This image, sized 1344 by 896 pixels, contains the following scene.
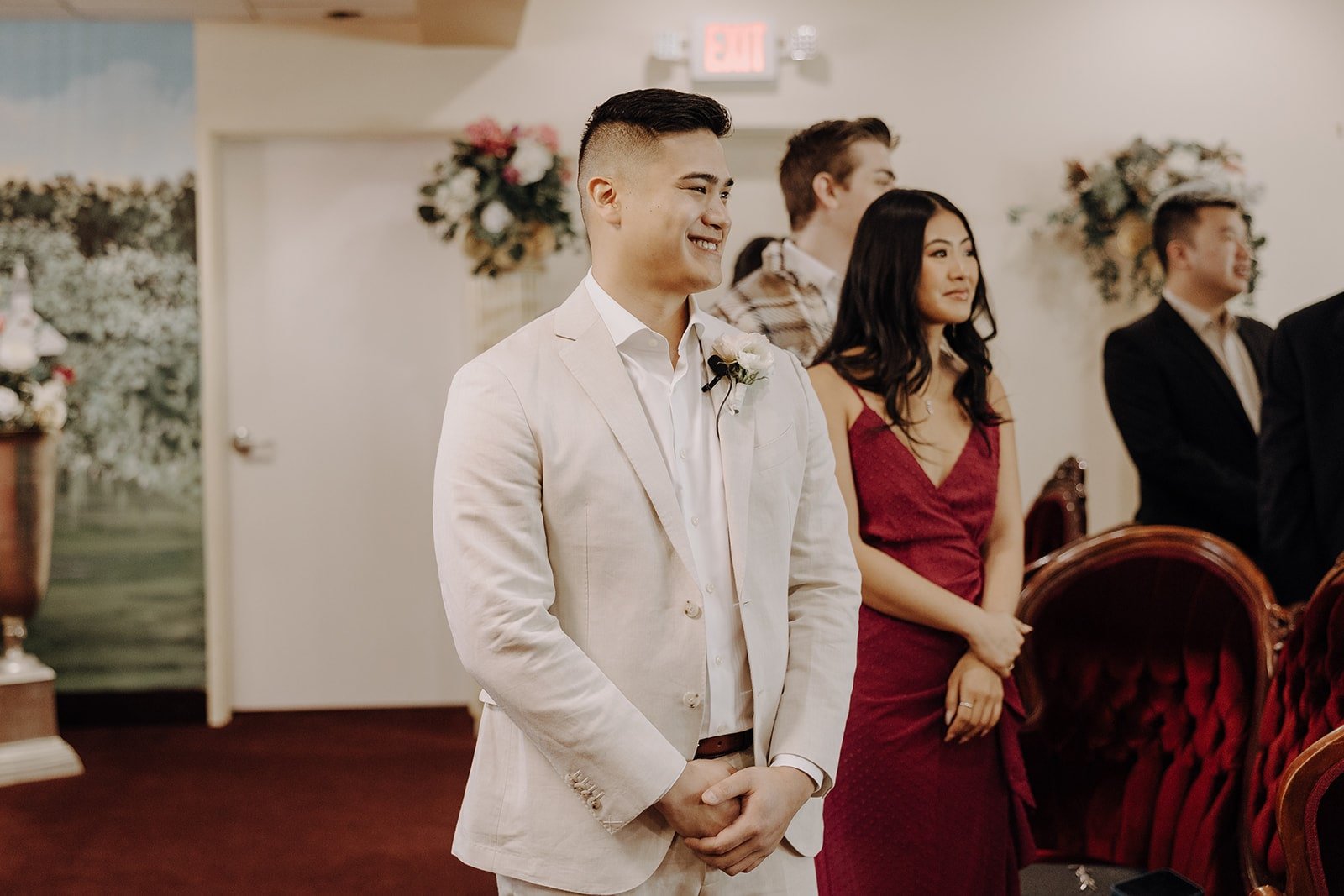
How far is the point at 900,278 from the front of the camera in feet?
6.95

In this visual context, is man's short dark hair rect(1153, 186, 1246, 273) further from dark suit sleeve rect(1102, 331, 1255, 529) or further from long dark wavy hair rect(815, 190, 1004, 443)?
long dark wavy hair rect(815, 190, 1004, 443)

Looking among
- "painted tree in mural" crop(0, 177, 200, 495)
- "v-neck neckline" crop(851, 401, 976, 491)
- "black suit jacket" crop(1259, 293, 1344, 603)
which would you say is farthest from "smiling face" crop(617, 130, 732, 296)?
"painted tree in mural" crop(0, 177, 200, 495)

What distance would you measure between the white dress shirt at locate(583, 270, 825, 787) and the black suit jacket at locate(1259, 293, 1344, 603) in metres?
1.44

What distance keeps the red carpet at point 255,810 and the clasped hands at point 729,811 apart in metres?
2.10

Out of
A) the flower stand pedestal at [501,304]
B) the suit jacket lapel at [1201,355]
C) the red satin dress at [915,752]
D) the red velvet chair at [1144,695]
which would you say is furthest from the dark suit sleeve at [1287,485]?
the flower stand pedestal at [501,304]

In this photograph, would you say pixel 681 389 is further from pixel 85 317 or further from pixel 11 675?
pixel 85 317

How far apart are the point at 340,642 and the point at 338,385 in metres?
1.12

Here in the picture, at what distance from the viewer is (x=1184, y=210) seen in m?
4.04

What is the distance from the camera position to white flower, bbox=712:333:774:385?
1492 millimetres

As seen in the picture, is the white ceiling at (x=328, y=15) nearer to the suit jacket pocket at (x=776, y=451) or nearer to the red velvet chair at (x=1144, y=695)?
the red velvet chair at (x=1144, y=695)

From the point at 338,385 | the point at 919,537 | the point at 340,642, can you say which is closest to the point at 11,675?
the point at 340,642

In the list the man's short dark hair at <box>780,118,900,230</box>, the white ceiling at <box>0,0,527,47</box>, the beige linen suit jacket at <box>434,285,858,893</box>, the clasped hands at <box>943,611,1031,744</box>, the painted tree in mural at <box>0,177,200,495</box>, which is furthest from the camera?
the painted tree in mural at <box>0,177,200,495</box>

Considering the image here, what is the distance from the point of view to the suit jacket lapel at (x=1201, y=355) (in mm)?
3531

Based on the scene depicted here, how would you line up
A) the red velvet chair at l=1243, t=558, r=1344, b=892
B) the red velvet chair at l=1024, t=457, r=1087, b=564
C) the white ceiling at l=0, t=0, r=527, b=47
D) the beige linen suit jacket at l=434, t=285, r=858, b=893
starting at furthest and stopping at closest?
the white ceiling at l=0, t=0, r=527, b=47, the red velvet chair at l=1024, t=457, r=1087, b=564, the red velvet chair at l=1243, t=558, r=1344, b=892, the beige linen suit jacket at l=434, t=285, r=858, b=893
